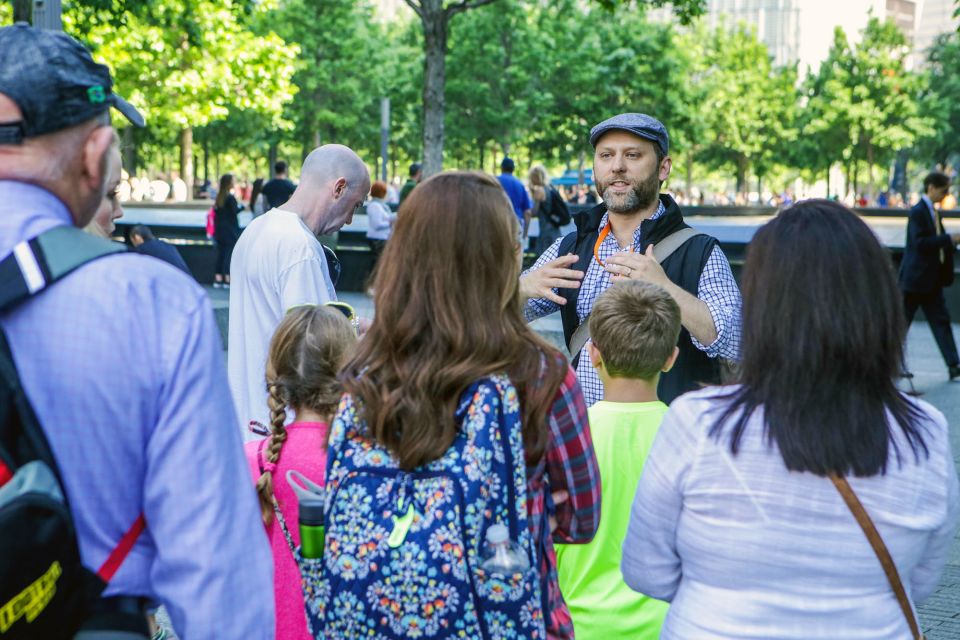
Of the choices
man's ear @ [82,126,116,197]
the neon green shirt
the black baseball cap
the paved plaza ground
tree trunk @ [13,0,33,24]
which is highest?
tree trunk @ [13,0,33,24]

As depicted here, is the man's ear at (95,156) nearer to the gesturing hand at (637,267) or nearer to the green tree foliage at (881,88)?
the gesturing hand at (637,267)

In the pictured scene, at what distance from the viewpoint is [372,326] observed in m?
2.41

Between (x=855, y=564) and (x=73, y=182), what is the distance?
1.46 meters

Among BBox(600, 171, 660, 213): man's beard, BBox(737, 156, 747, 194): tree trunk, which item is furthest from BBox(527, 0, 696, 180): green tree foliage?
BBox(600, 171, 660, 213): man's beard

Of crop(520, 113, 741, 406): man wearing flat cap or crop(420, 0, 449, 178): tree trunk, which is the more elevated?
crop(420, 0, 449, 178): tree trunk

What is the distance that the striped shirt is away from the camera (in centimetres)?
401

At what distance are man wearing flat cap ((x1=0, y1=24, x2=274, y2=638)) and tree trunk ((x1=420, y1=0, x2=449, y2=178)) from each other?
16.8 metres

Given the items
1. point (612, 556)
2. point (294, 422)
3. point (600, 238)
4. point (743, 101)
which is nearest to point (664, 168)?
point (600, 238)

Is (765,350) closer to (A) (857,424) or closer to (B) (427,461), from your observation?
(A) (857,424)

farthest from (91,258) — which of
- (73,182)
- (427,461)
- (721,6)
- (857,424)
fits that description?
(721,6)

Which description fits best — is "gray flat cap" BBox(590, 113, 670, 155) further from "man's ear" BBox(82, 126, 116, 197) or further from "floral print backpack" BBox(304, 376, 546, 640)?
"man's ear" BBox(82, 126, 116, 197)

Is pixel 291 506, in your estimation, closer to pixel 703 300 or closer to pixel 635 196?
pixel 703 300

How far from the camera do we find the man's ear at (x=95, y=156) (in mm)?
1725

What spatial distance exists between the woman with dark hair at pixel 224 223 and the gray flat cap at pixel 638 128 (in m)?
14.0
